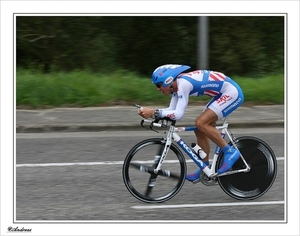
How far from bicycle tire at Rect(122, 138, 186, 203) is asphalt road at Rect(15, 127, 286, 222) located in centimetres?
14

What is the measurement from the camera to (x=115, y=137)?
10.5 meters

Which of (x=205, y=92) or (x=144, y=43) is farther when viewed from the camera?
(x=144, y=43)

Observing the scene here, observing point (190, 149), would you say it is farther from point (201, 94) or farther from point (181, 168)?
point (201, 94)

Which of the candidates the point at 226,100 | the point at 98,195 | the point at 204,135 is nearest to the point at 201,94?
A: the point at 226,100

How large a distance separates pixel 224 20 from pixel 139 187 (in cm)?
1051

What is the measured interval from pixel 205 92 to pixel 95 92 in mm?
6876

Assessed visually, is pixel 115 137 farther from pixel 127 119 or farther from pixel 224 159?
pixel 224 159

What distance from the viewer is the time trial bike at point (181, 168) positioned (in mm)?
6723

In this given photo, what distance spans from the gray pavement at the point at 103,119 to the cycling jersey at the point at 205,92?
14.7 feet

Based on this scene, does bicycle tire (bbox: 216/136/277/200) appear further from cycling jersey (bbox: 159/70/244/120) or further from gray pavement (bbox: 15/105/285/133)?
gray pavement (bbox: 15/105/285/133)

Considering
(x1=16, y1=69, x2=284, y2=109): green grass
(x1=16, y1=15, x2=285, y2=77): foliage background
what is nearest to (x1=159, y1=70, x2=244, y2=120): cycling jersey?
(x1=16, y1=69, x2=284, y2=109): green grass

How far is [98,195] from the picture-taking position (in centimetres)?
716

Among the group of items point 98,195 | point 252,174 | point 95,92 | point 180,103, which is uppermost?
point 95,92

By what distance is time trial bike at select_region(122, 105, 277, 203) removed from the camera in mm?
6723
